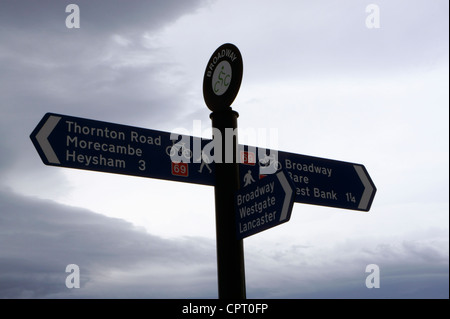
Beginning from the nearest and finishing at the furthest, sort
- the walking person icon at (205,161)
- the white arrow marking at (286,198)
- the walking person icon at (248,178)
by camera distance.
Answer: the white arrow marking at (286,198) < the walking person icon at (205,161) < the walking person icon at (248,178)

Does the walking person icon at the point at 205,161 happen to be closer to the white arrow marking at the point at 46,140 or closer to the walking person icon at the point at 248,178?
the walking person icon at the point at 248,178

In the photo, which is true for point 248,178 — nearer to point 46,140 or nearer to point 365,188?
point 365,188

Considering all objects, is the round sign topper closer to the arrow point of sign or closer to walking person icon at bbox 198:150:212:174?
walking person icon at bbox 198:150:212:174

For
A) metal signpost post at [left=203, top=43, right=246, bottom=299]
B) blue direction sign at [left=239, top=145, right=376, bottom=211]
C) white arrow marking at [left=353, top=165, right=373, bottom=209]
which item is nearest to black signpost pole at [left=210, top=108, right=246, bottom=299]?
metal signpost post at [left=203, top=43, right=246, bottom=299]

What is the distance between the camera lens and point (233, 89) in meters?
5.46

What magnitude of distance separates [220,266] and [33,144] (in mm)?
2063

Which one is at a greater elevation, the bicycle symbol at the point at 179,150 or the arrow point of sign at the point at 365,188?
the bicycle symbol at the point at 179,150

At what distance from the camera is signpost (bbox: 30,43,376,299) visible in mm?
4652

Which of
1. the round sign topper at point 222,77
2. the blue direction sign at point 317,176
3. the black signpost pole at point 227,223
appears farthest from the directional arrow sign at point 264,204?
the round sign topper at point 222,77

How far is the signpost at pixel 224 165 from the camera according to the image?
4652 mm

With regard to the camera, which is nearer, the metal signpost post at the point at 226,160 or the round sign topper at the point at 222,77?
the metal signpost post at the point at 226,160
